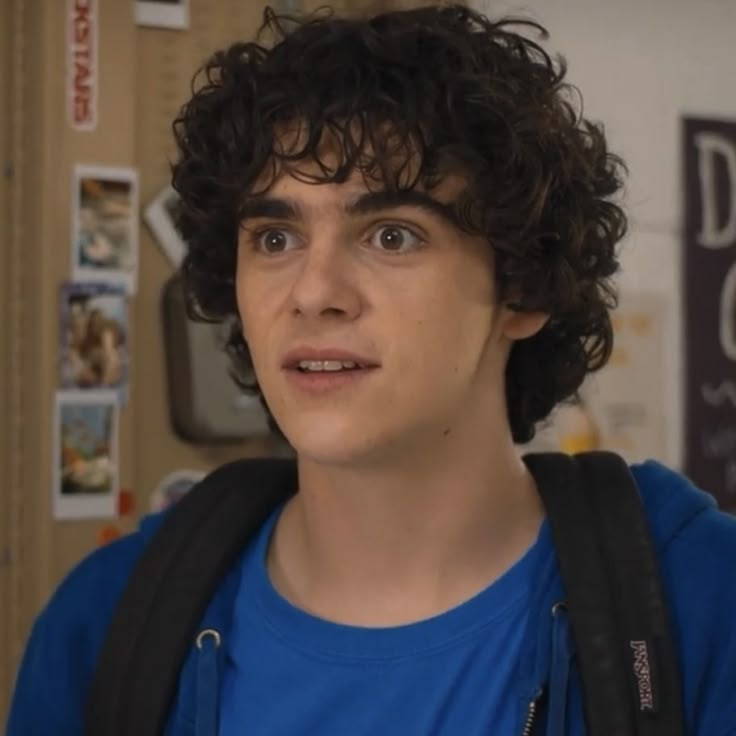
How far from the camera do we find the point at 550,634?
40.8 inches

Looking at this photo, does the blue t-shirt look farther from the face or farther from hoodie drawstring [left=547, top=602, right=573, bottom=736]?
the face

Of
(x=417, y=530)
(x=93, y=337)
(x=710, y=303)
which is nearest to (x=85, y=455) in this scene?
(x=93, y=337)

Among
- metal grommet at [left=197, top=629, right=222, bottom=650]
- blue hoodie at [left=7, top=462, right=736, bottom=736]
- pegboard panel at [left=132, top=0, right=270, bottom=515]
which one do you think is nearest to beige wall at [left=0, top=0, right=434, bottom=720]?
pegboard panel at [left=132, top=0, right=270, bottom=515]

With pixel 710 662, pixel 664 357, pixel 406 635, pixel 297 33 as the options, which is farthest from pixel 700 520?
pixel 664 357

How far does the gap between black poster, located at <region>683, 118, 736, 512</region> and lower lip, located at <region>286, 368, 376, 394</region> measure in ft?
3.15

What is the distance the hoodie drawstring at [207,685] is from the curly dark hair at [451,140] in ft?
1.12

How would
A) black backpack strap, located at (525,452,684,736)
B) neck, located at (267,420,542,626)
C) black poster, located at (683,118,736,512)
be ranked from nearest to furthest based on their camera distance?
black backpack strap, located at (525,452,684,736)
neck, located at (267,420,542,626)
black poster, located at (683,118,736,512)

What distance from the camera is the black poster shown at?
6.13ft

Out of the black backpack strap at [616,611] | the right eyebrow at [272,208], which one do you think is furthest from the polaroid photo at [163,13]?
the black backpack strap at [616,611]

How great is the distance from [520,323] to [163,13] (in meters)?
0.68

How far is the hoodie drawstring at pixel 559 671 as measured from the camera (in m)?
1.00

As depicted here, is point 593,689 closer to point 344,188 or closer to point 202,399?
point 344,188

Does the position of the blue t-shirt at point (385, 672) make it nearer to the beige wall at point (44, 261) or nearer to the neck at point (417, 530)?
the neck at point (417, 530)

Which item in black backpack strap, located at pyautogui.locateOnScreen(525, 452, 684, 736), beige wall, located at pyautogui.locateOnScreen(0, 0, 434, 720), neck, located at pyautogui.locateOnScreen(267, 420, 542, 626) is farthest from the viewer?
beige wall, located at pyautogui.locateOnScreen(0, 0, 434, 720)
